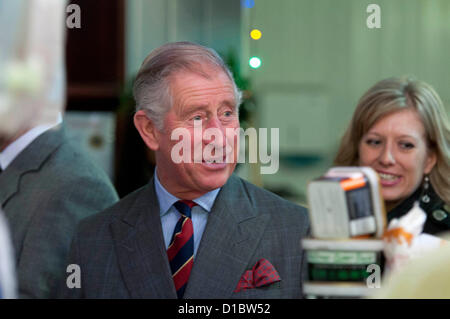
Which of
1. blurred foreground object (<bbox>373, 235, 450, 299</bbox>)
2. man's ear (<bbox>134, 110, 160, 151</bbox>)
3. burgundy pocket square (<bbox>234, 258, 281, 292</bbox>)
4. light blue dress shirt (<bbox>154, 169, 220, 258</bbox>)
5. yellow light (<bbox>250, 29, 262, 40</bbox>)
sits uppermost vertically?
yellow light (<bbox>250, 29, 262, 40</bbox>)

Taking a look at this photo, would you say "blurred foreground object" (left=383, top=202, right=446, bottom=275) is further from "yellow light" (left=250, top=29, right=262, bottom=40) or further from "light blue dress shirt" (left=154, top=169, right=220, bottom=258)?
"yellow light" (left=250, top=29, right=262, bottom=40)

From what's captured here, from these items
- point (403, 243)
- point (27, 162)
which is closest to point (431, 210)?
point (403, 243)

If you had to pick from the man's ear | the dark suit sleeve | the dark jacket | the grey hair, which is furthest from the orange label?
the dark suit sleeve

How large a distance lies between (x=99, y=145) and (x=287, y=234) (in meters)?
2.77

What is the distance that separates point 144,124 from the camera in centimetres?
153

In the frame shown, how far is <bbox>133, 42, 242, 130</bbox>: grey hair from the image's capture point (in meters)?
1.44

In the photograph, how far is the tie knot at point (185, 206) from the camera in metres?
1.46

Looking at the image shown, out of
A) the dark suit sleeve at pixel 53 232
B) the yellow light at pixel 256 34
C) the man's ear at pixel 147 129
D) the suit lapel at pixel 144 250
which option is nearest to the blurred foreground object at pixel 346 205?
the suit lapel at pixel 144 250

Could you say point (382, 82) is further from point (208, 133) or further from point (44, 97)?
point (44, 97)

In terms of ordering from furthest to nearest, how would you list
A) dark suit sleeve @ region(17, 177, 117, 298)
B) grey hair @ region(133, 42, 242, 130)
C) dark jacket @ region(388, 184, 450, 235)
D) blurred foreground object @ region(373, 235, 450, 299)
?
dark suit sleeve @ region(17, 177, 117, 298) < grey hair @ region(133, 42, 242, 130) < dark jacket @ region(388, 184, 450, 235) < blurred foreground object @ region(373, 235, 450, 299)

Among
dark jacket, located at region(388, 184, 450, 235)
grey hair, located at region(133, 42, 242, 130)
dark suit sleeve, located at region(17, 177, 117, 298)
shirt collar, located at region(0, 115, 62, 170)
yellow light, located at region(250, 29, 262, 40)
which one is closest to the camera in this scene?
dark jacket, located at region(388, 184, 450, 235)

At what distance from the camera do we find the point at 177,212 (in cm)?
147

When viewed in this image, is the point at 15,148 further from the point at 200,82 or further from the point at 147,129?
the point at 200,82

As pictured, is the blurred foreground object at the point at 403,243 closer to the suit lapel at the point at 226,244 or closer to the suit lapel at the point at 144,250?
the suit lapel at the point at 226,244
